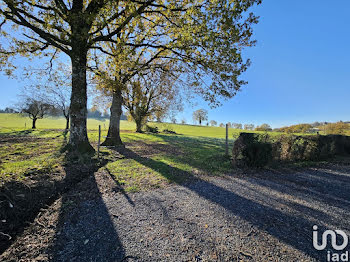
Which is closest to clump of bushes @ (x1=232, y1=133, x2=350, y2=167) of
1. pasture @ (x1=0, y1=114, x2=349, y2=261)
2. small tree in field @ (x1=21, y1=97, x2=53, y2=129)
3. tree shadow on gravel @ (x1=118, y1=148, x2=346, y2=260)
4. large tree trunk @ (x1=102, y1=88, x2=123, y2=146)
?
pasture @ (x1=0, y1=114, x2=349, y2=261)

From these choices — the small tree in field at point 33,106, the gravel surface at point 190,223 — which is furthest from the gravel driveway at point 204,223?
the small tree in field at point 33,106

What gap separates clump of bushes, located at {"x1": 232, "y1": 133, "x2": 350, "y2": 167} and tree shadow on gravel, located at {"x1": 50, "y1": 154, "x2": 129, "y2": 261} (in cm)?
566

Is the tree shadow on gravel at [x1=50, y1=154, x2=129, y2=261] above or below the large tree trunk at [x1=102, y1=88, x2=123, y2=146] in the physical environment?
below

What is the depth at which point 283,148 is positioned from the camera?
7.52 meters

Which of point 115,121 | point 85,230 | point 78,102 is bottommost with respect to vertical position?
point 85,230

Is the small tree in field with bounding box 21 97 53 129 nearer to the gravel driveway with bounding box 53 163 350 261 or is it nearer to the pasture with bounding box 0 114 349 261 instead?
the pasture with bounding box 0 114 349 261

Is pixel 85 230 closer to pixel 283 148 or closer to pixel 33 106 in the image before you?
pixel 283 148

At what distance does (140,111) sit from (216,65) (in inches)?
775

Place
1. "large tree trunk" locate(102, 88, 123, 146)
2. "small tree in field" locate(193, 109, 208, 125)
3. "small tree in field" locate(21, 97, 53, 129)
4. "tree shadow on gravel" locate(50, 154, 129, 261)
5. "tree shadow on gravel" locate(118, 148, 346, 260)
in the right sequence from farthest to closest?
"small tree in field" locate(193, 109, 208, 125)
"small tree in field" locate(21, 97, 53, 129)
"large tree trunk" locate(102, 88, 123, 146)
"tree shadow on gravel" locate(118, 148, 346, 260)
"tree shadow on gravel" locate(50, 154, 129, 261)

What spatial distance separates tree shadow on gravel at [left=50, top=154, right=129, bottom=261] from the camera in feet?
7.16
